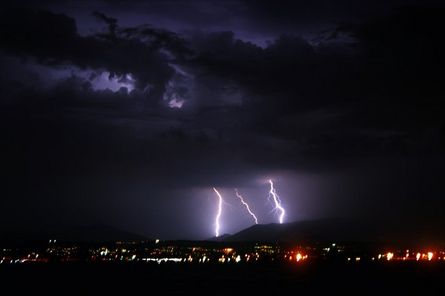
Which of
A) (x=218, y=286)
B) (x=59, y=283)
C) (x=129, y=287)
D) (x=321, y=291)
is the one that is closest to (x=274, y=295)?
(x=321, y=291)

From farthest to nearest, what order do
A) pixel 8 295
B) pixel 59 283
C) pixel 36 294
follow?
1. pixel 59 283
2. pixel 36 294
3. pixel 8 295

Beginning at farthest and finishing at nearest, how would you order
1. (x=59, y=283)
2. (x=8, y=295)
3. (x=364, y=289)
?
1. (x=59, y=283)
2. (x=364, y=289)
3. (x=8, y=295)

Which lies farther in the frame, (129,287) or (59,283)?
(59,283)

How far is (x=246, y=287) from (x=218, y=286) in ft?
25.9

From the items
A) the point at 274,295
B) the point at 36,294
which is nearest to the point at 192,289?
the point at 274,295

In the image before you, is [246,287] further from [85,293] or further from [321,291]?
[85,293]

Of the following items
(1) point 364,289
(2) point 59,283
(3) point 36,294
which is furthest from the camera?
(2) point 59,283

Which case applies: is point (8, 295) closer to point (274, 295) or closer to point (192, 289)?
point (192, 289)

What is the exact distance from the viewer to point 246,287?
138 m

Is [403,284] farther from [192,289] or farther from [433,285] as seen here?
[192,289]

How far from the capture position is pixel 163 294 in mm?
122000

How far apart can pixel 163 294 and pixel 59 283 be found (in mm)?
51514

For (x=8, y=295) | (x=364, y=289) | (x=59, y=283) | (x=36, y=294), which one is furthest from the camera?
(x=59, y=283)

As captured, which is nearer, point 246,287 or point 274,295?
point 274,295
